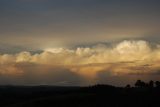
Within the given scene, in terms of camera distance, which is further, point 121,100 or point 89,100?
point 89,100

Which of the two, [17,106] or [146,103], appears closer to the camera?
[146,103]

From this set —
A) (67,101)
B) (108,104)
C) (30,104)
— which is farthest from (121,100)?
(30,104)

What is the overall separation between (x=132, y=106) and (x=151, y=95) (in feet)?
82.1

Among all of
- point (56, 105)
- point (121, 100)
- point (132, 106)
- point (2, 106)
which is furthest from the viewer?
point (2, 106)

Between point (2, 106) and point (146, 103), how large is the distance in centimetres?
7621

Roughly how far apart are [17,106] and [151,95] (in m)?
62.3

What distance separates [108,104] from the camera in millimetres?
143125

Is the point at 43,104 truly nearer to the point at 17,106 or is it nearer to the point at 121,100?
the point at 17,106

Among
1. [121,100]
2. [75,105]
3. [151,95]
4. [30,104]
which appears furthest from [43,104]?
[151,95]

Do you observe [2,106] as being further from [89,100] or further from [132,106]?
[132,106]

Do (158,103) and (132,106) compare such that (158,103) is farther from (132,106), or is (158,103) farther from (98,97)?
(98,97)

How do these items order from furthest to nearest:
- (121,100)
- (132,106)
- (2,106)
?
(2,106), (121,100), (132,106)

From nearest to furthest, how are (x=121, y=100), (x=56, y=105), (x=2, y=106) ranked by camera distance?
1. (x=121, y=100)
2. (x=56, y=105)
3. (x=2, y=106)

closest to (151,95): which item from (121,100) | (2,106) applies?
(121,100)
